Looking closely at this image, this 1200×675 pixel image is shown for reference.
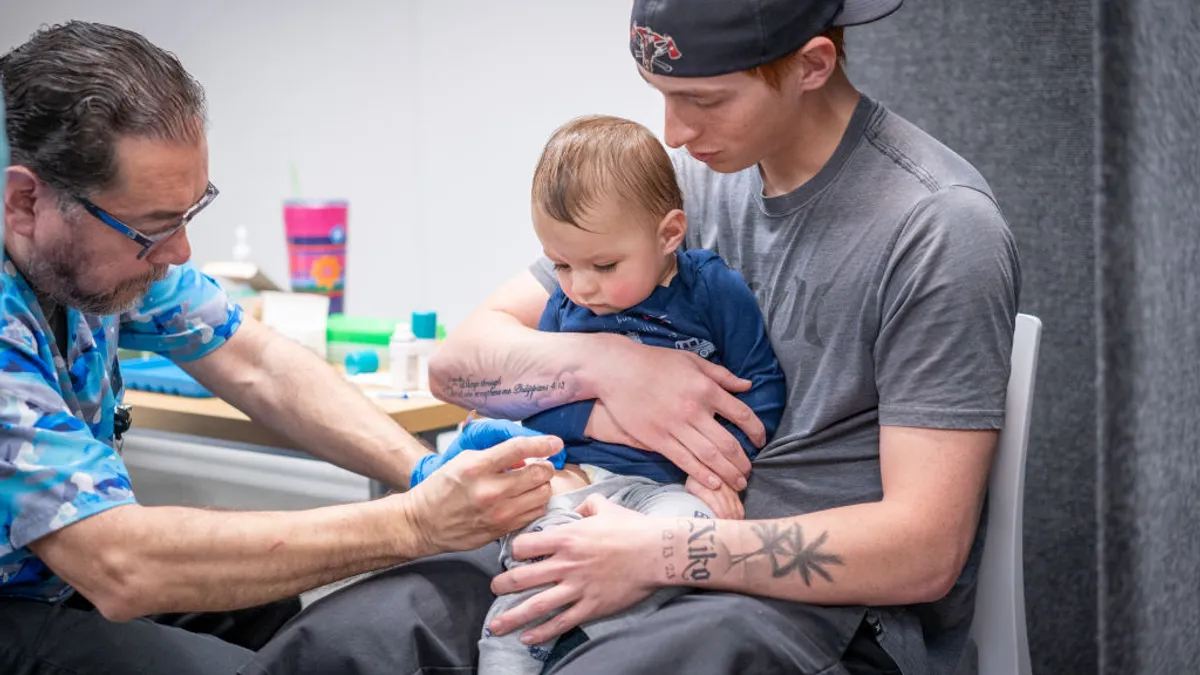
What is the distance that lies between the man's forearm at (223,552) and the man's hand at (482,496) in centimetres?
3

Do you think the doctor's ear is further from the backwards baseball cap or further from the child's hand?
the child's hand

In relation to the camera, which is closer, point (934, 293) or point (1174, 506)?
point (1174, 506)

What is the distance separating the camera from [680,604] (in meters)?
1.36

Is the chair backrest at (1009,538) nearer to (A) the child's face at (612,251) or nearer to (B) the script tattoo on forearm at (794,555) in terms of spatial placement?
(B) the script tattoo on forearm at (794,555)

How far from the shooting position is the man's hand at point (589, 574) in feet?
4.43

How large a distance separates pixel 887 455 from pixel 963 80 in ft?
3.16

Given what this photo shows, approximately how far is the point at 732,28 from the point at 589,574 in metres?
0.69

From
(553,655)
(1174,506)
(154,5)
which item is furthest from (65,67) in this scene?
(154,5)

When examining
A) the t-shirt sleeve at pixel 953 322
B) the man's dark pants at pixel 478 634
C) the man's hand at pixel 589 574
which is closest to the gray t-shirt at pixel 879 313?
the t-shirt sleeve at pixel 953 322

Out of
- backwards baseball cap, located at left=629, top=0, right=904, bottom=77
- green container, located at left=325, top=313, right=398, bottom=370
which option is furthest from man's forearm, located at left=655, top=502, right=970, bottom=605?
green container, located at left=325, top=313, right=398, bottom=370

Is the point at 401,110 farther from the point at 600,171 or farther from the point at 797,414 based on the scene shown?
the point at 797,414

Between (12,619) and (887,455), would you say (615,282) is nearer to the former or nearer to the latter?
(887,455)

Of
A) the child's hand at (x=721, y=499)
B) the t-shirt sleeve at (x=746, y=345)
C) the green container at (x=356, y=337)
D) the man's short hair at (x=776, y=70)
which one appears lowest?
the green container at (x=356, y=337)

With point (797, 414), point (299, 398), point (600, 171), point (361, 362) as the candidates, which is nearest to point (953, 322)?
point (797, 414)
